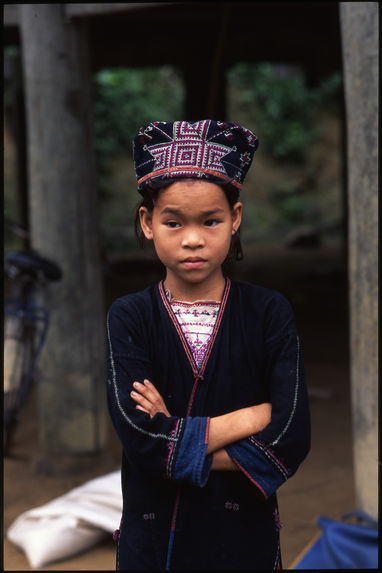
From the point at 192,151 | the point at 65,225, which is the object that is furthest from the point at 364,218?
the point at 65,225

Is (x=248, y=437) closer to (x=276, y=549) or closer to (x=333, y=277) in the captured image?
(x=276, y=549)

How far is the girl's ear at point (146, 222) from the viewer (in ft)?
5.25

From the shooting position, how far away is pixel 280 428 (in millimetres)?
1511

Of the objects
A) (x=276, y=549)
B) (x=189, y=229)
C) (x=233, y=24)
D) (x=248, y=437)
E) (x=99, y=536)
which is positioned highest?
(x=233, y=24)

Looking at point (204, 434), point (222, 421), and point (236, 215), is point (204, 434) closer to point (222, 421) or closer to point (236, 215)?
point (222, 421)

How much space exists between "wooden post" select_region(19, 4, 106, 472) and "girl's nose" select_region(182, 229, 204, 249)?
2980 millimetres

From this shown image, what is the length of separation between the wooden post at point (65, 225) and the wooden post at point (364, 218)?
1.88 metres

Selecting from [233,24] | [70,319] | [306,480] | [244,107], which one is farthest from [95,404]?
[244,107]

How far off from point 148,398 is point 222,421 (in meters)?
0.17

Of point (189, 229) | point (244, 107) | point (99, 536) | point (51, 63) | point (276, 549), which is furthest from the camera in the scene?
point (244, 107)

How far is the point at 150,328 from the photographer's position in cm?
159

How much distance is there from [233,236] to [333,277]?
10153mm

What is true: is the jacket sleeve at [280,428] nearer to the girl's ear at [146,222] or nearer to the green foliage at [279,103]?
the girl's ear at [146,222]

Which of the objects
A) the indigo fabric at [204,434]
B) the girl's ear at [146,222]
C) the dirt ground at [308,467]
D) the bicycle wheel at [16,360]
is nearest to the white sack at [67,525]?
the dirt ground at [308,467]
